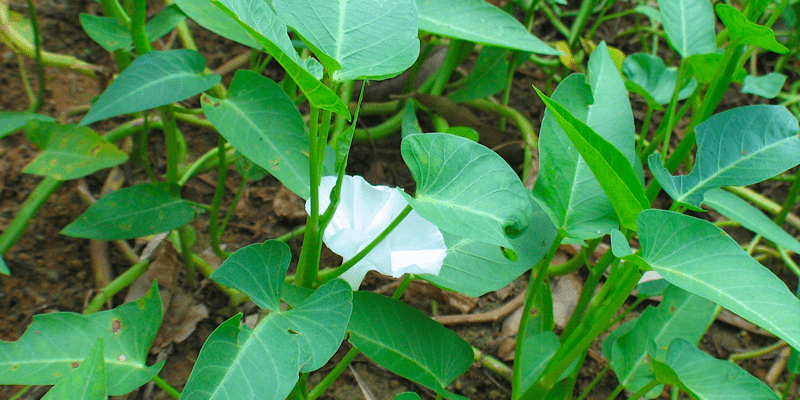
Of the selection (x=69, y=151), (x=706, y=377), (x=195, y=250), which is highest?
(x=69, y=151)

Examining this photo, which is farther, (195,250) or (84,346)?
A: (195,250)

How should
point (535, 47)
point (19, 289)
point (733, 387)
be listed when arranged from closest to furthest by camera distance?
point (733, 387), point (535, 47), point (19, 289)

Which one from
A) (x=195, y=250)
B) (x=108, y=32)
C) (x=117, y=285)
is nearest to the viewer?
(x=108, y=32)

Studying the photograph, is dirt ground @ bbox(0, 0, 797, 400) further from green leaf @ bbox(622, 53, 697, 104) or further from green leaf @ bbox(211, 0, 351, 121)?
green leaf @ bbox(211, 0, 351, 121)

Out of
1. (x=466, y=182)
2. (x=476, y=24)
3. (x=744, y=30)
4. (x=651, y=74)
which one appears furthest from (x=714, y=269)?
(x=651, y=74)

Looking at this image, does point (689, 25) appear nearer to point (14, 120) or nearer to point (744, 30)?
point (744, 30)

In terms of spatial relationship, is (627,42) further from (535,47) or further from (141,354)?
(141,354)

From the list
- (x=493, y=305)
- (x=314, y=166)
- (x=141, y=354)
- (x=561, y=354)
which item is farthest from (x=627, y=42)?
(x=141, y=354)

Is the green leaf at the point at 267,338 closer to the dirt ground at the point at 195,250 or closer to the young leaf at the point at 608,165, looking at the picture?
the young leaf at the point at 608,165
